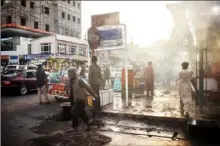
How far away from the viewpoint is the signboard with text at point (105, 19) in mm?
8664

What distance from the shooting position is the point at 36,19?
39.7 m

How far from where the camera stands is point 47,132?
5.88 meters

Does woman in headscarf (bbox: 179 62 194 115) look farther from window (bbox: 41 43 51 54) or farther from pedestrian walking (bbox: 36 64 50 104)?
window (bbox: 41 43 51 54)

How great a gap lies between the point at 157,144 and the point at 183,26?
14062 millimetres

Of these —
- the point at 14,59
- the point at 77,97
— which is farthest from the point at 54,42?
the point at 77,97

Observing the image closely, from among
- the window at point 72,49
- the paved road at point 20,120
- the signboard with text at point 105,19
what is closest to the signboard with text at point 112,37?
the signboard with text at point 105,19

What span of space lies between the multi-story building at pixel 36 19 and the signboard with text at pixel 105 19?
835 inches

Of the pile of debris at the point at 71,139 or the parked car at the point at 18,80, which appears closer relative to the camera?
the pile of debris at the point at 71,139

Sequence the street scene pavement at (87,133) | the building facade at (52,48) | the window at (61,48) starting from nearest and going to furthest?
the street scene pavement at (87,133) → the building facade at (52,48) → the window at (61,48)

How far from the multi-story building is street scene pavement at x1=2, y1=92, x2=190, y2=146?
2350 cm

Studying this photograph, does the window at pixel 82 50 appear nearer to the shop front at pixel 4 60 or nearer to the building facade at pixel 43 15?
the building facade at pixel 43 15

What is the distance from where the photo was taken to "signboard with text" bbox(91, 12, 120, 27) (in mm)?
Answer: 8664

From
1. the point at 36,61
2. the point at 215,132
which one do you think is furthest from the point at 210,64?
the point at 36,61

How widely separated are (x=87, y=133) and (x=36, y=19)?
3854 cm
